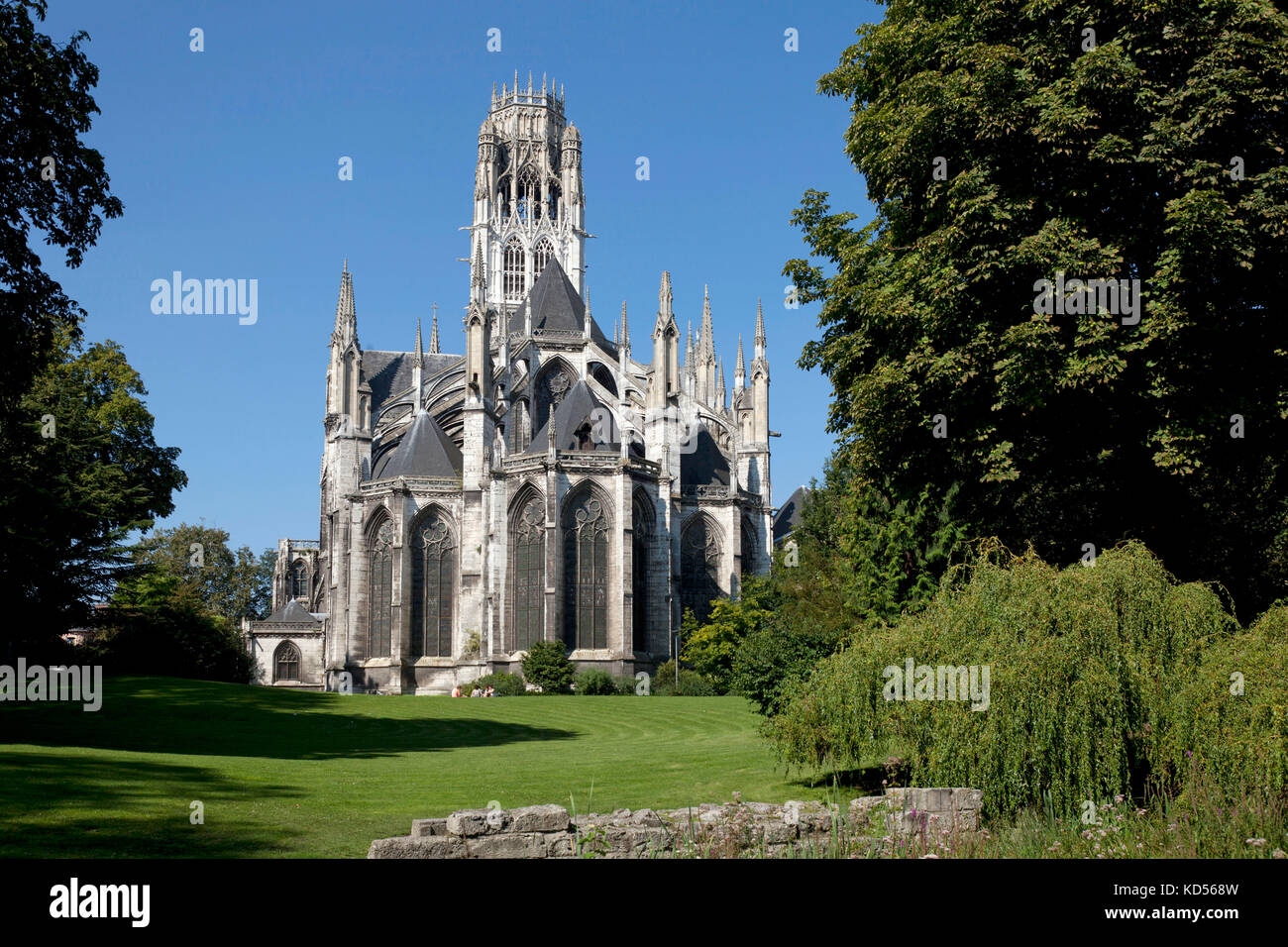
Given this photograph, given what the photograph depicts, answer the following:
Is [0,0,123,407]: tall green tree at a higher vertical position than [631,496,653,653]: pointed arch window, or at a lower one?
higher

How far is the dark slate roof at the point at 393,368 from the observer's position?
80.2m

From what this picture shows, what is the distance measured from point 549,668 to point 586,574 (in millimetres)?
6412

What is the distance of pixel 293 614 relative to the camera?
77812 mm

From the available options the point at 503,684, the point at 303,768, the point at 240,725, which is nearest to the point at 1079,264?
the point at 303,768

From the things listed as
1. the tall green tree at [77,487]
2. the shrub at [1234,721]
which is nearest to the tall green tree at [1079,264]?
the shrub at [1234,721]

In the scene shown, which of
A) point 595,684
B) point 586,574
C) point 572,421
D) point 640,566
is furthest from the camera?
point 572,421

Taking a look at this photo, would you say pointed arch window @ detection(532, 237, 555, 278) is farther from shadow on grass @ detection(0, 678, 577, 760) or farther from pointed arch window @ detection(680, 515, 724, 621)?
shadow on grass @ detection(0, 678, 577, 760)

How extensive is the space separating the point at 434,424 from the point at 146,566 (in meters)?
Result: 27.2

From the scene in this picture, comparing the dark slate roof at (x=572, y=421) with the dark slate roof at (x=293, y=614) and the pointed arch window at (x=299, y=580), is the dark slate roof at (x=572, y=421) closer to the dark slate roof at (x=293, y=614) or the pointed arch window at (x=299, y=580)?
the dark slate roof at (x=293, y=614)

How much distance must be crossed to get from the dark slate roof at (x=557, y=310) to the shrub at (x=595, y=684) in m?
26.3

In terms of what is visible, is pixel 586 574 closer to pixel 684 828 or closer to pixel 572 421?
pixel 572 421

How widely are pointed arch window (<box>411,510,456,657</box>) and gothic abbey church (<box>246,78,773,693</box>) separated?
0.26 ft

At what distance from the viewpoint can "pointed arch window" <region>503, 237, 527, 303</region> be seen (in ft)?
301

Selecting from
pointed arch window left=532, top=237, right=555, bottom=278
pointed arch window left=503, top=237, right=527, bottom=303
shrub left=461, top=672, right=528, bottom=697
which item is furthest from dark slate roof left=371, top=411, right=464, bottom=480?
pointed arch window left=532, top=237, right=555, bottom=278
